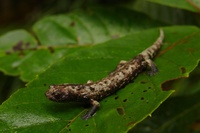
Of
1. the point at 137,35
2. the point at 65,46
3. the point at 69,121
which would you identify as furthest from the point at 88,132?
the point at 65,46

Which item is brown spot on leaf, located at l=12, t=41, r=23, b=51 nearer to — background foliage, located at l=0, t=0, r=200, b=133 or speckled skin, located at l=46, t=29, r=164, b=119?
background foliage, located at l=0, t=0, r=200, b=133

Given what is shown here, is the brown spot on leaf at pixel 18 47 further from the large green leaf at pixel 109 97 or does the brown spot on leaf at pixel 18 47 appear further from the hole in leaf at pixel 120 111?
the hole in leaf at pixel 120 111

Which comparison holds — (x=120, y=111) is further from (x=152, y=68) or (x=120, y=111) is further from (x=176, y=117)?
(x=176, y=117)

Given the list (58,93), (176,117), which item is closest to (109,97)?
(58,93)

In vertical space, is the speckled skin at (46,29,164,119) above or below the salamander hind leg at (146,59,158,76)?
below

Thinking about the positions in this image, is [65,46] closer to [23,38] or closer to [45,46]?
[45,46]

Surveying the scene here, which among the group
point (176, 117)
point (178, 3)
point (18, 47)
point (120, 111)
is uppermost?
point (178, 3)

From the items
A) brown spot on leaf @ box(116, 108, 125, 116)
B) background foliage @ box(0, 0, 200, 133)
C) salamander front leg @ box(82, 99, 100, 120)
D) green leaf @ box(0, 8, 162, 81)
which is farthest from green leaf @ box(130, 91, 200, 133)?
brown spot on leaf @ box(116, 108, 125, 116)
